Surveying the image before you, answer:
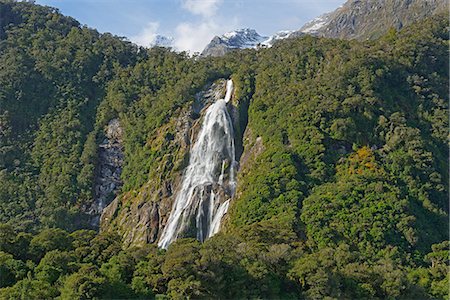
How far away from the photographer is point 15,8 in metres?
75.1

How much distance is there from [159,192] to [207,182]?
14.6 ft

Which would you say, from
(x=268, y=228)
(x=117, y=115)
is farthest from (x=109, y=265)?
(x=117, y=115)

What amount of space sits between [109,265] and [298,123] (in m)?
23.8

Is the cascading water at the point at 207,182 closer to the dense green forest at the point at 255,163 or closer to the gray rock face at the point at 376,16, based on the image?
the dense green forest at the point at 255,163

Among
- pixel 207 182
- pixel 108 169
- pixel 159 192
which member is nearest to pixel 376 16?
pixel 108 169

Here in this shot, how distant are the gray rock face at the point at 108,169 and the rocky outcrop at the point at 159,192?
1061 mm

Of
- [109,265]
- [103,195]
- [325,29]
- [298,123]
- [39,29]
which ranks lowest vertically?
[109,265]

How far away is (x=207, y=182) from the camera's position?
47.7 metres

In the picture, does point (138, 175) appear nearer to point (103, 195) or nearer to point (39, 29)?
point (103, 195)

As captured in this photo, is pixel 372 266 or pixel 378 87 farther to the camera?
pixel 378 87

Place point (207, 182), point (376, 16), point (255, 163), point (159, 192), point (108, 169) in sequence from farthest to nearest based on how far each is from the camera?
point (376, 16) → point (108, 169) → point (159, 192) → point (207, 182) → point (255, 163)

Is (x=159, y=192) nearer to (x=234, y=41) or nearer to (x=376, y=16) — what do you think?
(x=376, y=16)

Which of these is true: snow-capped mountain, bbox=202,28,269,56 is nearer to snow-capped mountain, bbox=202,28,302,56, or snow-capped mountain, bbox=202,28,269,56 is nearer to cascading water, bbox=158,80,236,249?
snow-capped mountain, bbox=202,28,302,56

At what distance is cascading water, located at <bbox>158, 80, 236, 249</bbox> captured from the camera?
45.1 meters
